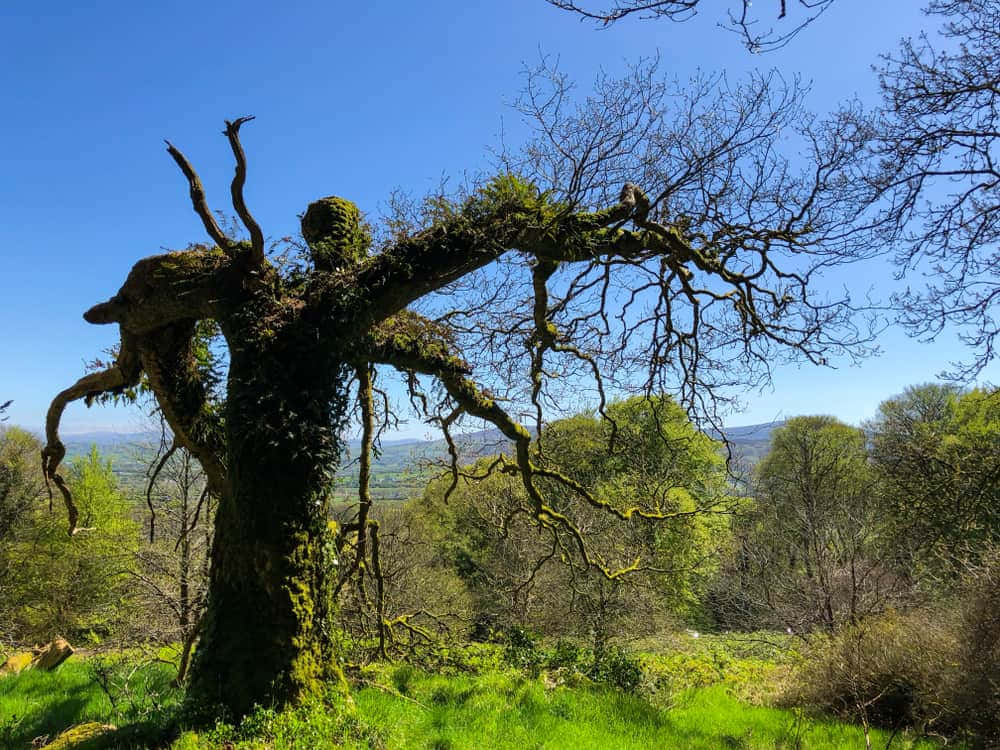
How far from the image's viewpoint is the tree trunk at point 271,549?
400 cm

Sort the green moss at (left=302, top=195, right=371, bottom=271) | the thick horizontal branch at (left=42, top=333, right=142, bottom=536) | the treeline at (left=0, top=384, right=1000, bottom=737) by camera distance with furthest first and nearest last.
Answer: the treeline at (left=0, top=384, right=1000, bottom=737) < the thick horizontal branch at (left=42, top=333, right=142, bottom=536) < the green moss at (left=302, top=195, right=371, bottom=271)

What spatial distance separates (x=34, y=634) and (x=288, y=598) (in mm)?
20643

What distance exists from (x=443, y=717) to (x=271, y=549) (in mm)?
2434

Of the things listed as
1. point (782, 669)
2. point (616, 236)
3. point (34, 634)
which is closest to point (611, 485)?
point (782, 669)

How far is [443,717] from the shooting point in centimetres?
503

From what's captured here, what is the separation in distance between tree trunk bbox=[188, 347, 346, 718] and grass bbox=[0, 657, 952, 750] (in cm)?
30

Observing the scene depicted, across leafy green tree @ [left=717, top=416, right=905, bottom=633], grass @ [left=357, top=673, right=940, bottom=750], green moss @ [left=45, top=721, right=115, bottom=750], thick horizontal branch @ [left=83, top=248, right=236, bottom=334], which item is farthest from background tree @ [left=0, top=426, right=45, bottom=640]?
leafy green tree @ [left=717, top=416, right=905, bottom=633]

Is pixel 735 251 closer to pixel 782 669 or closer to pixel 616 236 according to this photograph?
pixel 616 236

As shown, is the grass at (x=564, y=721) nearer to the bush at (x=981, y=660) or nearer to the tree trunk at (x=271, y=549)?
the bush at (x=981, y=660)

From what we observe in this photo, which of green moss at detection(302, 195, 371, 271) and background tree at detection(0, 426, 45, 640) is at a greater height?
green moss at detection(302, 195, 371, 271)

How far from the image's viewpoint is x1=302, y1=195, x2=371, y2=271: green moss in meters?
5.09

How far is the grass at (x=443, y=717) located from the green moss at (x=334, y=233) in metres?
3.81

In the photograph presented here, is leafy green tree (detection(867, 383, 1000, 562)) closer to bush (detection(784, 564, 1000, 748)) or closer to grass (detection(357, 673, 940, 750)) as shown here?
bush (detection(784, 564, 1000, 748))

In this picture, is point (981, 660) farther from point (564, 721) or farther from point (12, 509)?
point (12, 509)
